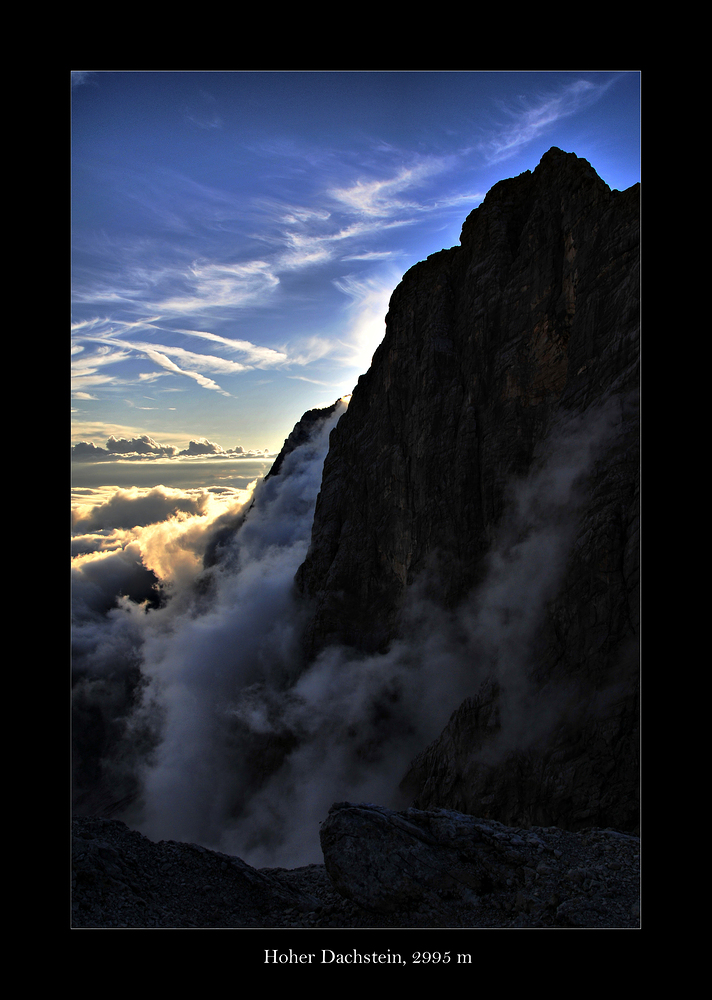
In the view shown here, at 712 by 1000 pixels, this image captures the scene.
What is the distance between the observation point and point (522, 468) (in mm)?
31812

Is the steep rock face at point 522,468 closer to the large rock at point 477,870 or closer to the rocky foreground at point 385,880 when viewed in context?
the large rock at point 477,870

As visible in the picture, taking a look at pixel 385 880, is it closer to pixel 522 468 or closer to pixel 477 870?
pixel 477 870

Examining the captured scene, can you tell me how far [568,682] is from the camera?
841 inches

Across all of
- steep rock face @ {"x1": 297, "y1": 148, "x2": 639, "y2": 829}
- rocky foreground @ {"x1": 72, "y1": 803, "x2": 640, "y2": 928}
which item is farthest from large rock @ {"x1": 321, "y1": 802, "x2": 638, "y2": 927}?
steep rock face @ {"x1": 297, "y1": 148, "x2": 639, "y2": 829}

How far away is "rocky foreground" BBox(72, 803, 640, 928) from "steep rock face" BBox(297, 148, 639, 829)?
7008 mm

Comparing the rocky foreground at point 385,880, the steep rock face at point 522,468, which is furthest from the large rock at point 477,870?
the steep rock face at point 522,468

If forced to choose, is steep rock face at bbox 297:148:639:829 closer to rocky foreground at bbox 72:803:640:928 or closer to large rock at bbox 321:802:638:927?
large rock at bbox 321:802:638:927

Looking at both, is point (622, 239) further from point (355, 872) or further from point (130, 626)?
point (130, 626)

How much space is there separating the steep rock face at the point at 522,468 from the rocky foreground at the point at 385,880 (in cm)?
701

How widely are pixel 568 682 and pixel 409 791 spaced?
18.8 metres

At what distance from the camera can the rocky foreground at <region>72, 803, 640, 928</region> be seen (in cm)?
1120

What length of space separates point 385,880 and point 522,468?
2623 centimetres
